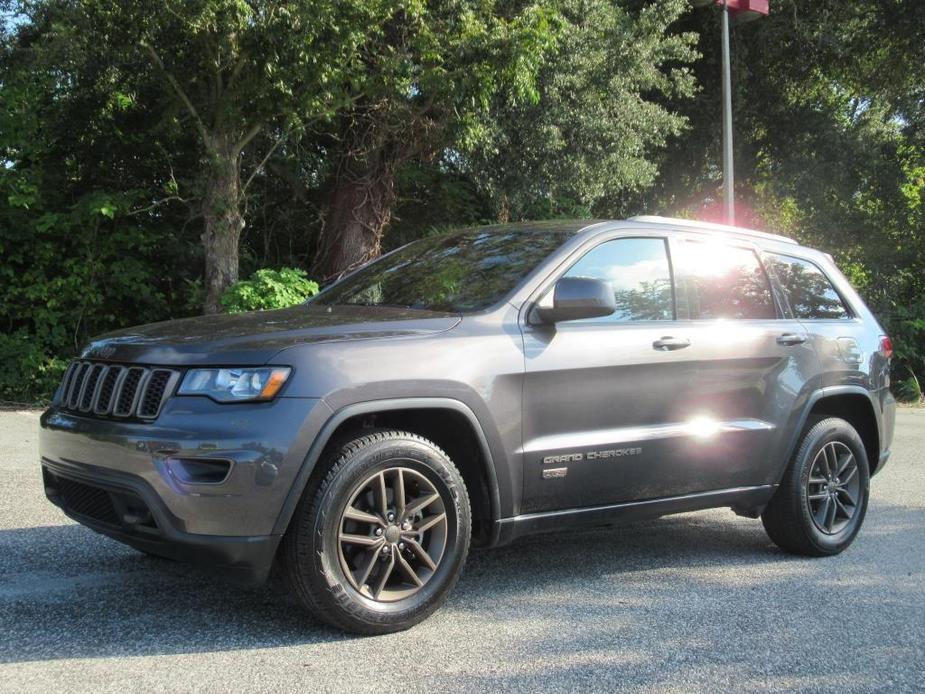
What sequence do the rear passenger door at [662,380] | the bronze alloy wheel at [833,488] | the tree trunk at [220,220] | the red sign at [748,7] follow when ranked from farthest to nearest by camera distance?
the red sign at [748,7], the tree trunk at [220,220], the bronze alloy wheel at [833,488], the rear passenger door at [662,380]

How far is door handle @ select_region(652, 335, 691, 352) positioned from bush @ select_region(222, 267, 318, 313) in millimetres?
7558

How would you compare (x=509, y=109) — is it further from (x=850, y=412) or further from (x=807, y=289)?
(x=850, y=412)

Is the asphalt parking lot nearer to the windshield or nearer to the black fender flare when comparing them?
the black fender flare

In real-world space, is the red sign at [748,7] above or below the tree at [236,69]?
above

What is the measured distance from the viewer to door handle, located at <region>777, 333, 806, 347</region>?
5.28m

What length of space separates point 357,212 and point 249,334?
35.8 ft

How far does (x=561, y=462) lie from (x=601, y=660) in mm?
913

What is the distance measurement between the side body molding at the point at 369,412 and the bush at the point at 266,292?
25.9 feet

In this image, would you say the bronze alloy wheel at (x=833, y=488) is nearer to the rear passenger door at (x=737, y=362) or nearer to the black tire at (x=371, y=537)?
the rear passenger door at (x=737, y=362)

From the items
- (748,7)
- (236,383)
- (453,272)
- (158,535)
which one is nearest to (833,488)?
(453,272)

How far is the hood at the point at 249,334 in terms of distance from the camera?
12.1 feet

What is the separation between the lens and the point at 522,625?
4141mm

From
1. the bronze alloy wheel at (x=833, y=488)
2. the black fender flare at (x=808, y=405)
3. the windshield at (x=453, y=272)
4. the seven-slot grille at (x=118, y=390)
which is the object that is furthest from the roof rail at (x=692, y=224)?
the seven-slot grille at (x=118, y=390)

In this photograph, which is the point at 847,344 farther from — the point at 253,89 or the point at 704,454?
the point at 253,89
